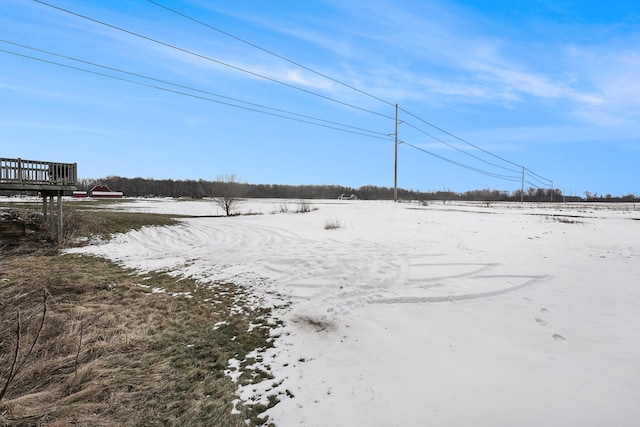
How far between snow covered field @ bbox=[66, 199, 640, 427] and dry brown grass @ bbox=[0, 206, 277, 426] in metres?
0.56

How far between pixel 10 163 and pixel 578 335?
19.0 metres

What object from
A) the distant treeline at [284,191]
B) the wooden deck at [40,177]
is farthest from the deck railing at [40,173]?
the distant treeline at [284,191]

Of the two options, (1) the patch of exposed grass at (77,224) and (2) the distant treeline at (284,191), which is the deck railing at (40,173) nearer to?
(1) the patch of exposed grass at (77,224)

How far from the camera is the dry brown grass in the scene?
313 cm

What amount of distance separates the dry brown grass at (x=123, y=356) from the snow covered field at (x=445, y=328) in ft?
1.83

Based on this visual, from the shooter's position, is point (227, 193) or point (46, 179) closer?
point (46, 179)

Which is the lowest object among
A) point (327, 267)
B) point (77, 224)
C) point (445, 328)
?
point (445, 328)

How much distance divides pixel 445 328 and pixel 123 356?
17.2 ft

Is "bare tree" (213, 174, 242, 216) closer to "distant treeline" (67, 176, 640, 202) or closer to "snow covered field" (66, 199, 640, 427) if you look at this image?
"snow covered field" (66, 199, 640, 427)

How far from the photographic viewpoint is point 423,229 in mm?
16688

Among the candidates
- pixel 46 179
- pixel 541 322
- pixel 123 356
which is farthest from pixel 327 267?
pixel 46 179

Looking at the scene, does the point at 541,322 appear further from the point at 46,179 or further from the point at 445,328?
the point at 46,179

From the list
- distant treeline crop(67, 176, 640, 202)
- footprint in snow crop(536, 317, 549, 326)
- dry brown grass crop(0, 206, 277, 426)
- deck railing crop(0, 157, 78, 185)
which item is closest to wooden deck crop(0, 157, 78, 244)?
deck railing crop(0, 157, 78, 185)

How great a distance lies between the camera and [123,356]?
4359 mm
